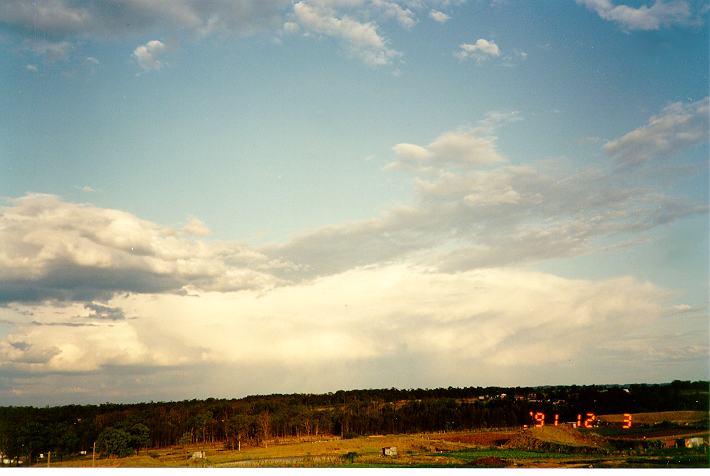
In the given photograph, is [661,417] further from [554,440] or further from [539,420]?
[539,420]

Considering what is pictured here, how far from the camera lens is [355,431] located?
2856cm

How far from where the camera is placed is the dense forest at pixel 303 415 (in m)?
24.3

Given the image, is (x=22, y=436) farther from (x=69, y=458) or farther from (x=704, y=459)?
(x=704, y=459)

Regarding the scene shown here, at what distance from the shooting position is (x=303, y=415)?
28438 millimetres

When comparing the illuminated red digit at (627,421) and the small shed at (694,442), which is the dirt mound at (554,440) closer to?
the illuminated red digit at (627,421)

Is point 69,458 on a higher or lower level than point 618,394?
lower

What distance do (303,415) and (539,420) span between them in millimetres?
10638

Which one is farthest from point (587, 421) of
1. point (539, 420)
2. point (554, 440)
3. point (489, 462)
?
point (489, 462)

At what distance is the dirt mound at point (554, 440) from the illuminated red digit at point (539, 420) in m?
0.45

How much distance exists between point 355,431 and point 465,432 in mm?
5189

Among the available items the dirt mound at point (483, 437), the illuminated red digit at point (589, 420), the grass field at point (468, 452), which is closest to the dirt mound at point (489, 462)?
the grass field at point (468, 452)
